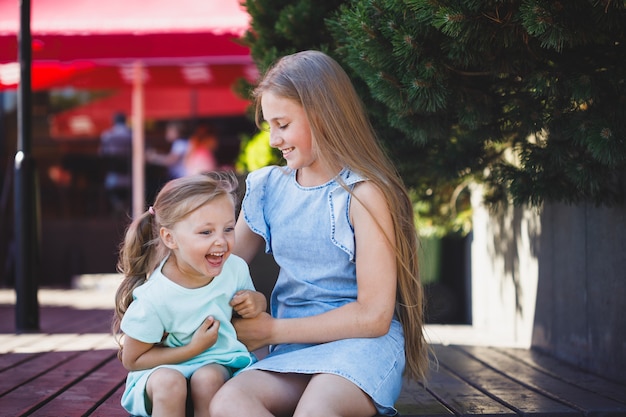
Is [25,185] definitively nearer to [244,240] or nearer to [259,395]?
[244,240]

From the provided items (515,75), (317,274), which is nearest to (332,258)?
(317,274)

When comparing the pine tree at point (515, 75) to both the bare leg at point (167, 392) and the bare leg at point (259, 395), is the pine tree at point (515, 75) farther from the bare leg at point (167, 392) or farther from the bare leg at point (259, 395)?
the bare leg at point (167, 392)

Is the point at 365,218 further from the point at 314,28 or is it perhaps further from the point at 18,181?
the point at 18,181

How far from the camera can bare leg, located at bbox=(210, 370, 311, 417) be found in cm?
201

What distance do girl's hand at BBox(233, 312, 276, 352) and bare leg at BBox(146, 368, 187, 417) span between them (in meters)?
0.25

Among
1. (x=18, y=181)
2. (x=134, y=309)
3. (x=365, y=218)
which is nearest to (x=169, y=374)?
(x=134, y=309)

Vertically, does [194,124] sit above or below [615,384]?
above

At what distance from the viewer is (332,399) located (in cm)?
203

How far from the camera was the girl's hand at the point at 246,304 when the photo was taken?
225 cm

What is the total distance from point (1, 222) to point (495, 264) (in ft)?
18.6

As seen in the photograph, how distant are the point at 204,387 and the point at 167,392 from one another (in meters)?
0.10

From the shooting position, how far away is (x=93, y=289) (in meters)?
8.36

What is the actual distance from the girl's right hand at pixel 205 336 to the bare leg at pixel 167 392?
0.09 m

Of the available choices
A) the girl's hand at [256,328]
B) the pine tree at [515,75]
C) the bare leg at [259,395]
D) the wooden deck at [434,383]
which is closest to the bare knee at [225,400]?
the bare leg at [259,395]
